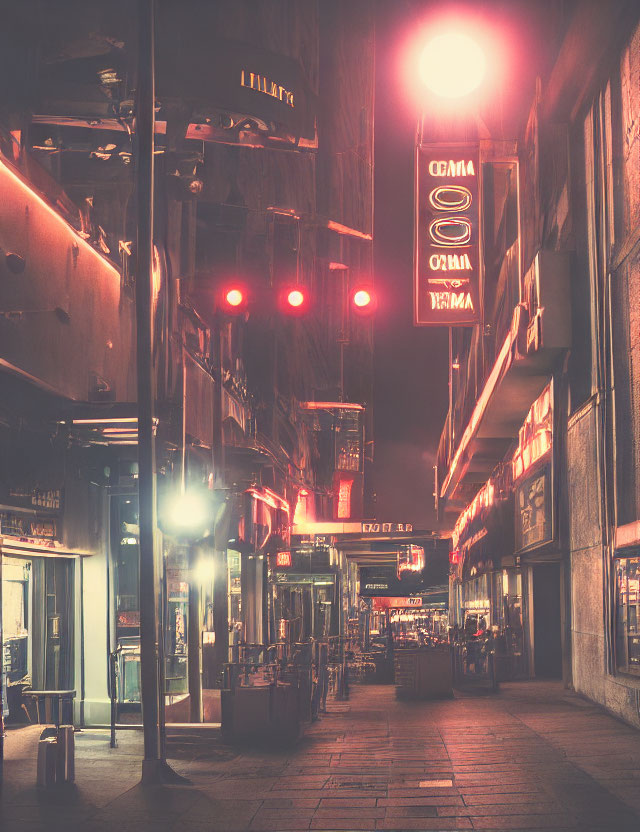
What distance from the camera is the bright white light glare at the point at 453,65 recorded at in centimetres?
1786

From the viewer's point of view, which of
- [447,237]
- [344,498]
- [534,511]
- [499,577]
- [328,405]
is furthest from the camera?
[344,498]

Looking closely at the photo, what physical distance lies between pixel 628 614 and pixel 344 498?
127 ft

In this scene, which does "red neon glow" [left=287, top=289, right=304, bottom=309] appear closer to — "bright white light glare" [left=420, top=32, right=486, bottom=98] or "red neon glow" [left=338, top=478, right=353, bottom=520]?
"bright white light glare" [left=420, top=32, right=486, bottom=98]

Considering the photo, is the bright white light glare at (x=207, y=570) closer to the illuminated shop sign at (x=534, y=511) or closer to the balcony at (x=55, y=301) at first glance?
the balcony at (x=55, y=301)

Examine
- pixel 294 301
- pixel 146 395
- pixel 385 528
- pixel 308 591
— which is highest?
pixel 294 301

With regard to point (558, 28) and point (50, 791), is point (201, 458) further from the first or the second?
point (50, 791)

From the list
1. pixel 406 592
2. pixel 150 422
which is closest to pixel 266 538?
pixel 406 592

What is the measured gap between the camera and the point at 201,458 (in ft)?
70.9

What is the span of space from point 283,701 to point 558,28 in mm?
10790

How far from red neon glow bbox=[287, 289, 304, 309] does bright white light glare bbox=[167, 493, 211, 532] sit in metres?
3.72

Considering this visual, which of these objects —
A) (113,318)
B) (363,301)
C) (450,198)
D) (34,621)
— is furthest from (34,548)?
(450,198)

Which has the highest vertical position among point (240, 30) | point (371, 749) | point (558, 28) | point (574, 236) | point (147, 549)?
point (240, 30)

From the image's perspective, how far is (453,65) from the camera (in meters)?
17.9

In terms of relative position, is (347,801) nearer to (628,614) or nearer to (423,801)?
(423,801)
